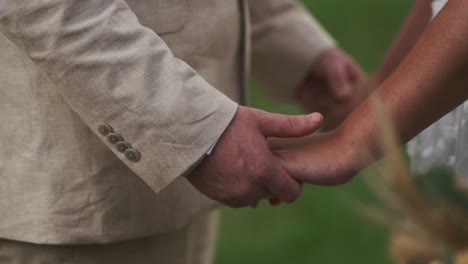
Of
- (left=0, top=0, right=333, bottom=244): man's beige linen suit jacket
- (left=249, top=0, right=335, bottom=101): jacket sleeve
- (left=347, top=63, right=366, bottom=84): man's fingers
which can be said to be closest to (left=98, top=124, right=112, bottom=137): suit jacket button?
(left=0, top=0, right=333, bottom=244): man's beige linen suit jacket

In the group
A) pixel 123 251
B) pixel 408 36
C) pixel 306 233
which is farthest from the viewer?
pixel 306 233

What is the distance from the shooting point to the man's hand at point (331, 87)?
7.74 ft

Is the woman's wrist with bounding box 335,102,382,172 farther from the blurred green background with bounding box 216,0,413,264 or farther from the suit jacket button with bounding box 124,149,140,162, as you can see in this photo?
the blurred green background with bounding box 216,0,413,264

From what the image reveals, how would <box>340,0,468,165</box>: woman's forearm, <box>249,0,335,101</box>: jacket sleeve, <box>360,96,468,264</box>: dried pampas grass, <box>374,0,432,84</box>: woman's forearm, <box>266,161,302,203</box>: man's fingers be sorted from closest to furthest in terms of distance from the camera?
1. <box>360,96,468,264</box>: dried pampas grass
2. <box>340,0,468,165</box>: woman's forearm
3. <box>266,161,302,203</box>: man's fingers
4. <box>374,0,432,84</box>: woman's forearm
5. <box>249,0,335,101</box>: jacket sleeve

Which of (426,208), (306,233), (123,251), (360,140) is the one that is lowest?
(306,233)

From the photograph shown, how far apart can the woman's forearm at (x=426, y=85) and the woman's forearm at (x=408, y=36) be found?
1.16 ft

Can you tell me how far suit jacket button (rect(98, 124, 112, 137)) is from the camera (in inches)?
67.0

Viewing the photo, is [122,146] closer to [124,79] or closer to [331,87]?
[124,79]

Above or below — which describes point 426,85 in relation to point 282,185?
above

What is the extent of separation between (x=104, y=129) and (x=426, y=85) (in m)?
0.53

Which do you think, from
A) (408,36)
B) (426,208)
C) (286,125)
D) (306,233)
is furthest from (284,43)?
(306,233)

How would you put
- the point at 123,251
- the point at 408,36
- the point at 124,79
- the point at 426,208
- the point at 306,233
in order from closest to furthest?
the point at 426,208, the point at 124,79, the point at 123,251, the point at 408,36, the point at 306,233

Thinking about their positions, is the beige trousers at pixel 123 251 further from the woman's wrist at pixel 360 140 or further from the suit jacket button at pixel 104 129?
the woman's wrist at pixel 360 140

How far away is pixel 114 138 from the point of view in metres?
1.71
